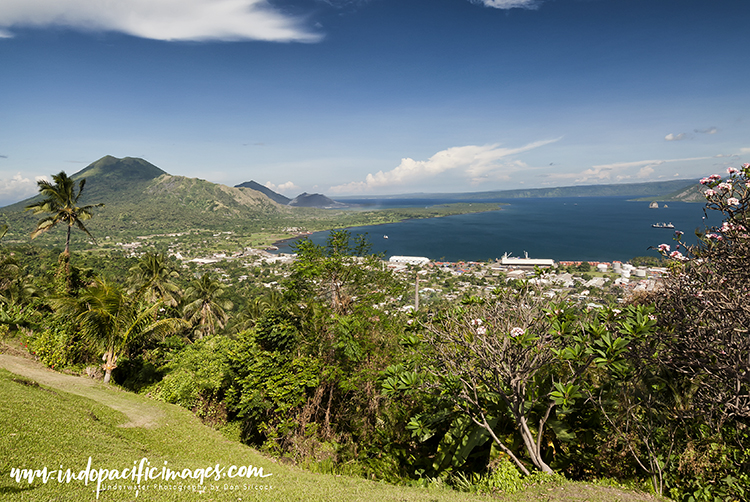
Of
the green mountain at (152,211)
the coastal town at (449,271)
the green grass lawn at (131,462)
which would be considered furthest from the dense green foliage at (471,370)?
the green mountain at (152,211)

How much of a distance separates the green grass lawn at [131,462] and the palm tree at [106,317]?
2227 millimetres

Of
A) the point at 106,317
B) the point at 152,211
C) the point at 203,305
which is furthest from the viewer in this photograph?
the point at 152,211

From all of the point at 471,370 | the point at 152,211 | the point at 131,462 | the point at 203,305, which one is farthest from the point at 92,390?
the point at 152,211

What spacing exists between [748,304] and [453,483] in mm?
4542

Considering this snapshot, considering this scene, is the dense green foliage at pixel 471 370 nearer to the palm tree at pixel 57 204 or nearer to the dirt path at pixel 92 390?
the dirt path at pixel 92 390

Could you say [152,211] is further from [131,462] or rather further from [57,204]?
[131,462]

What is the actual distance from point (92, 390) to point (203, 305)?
41.5 ft

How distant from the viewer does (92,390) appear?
800 cm

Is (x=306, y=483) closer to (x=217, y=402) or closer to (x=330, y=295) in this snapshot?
(x=330, y=295)

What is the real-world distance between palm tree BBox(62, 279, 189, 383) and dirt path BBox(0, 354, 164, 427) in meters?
0.80

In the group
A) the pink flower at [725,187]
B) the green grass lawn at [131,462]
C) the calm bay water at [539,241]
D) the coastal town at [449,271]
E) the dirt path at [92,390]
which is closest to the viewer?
the green grass lawn at [131,462]

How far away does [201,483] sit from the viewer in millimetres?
3973

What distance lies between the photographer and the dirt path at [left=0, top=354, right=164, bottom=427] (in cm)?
685

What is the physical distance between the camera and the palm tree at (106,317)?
882 cm
